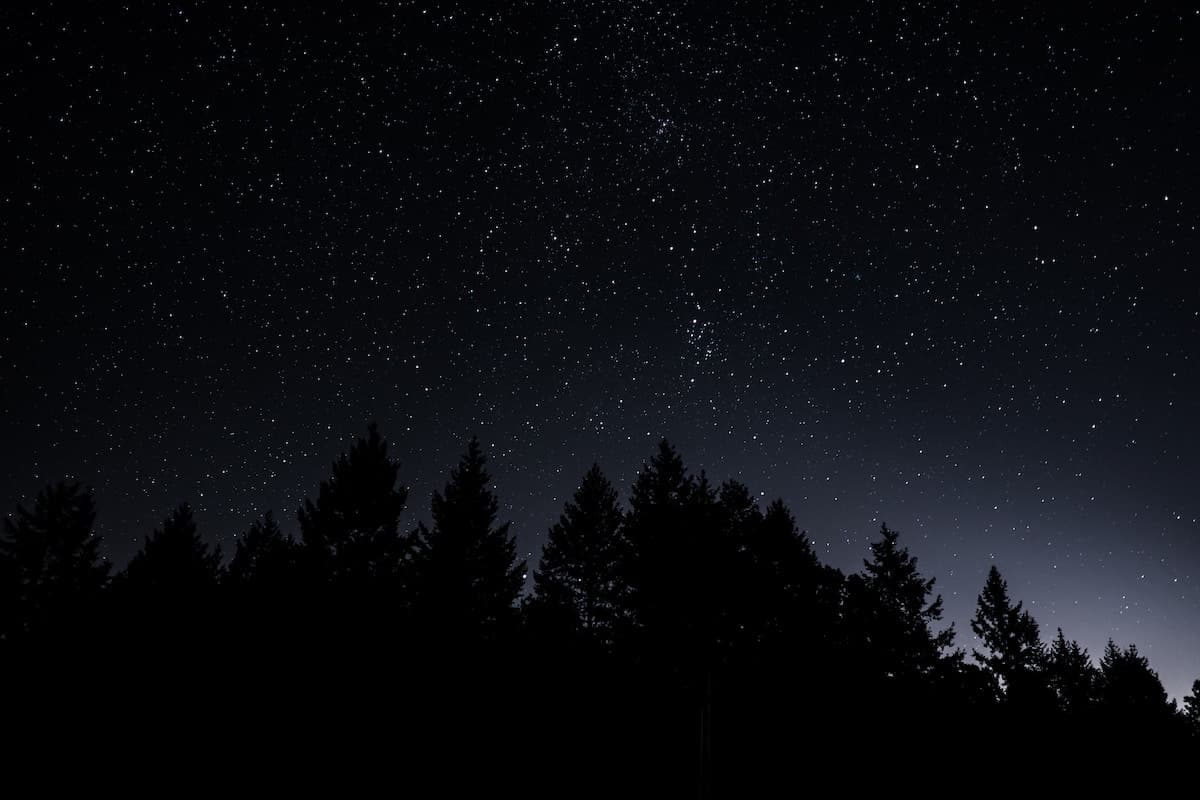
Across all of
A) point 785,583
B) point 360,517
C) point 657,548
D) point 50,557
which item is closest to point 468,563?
point 360,517

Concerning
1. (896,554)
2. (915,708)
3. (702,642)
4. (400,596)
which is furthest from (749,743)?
(896,554)

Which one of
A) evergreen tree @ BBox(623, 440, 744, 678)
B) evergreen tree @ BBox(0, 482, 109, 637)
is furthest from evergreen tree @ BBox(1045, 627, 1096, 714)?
evergreen tree @ BBox(0, 482, 109, 637)

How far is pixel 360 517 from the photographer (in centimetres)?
2108

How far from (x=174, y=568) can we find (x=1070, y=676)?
5190 centimetres

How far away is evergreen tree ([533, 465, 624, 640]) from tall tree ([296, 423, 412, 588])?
6.56 m

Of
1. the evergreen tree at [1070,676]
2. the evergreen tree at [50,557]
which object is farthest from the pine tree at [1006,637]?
the evergreen tree at [50,557]

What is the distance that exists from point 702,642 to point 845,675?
23.6 ft

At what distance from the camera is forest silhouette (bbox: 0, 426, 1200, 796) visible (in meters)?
13.3

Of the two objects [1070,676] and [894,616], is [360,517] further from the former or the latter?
[1070,676]

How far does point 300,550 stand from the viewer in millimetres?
18656

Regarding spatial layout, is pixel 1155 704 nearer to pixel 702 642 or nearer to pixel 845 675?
pixel 845 675

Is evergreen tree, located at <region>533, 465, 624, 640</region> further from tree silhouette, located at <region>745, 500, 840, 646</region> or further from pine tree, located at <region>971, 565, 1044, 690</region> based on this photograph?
pine tree, located at <region>971, 565, 1044, 690</region>

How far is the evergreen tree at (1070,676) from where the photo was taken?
32.2 metres

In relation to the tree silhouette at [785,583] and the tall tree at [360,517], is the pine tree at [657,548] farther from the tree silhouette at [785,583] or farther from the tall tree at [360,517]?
the tall tree at [360,517]
